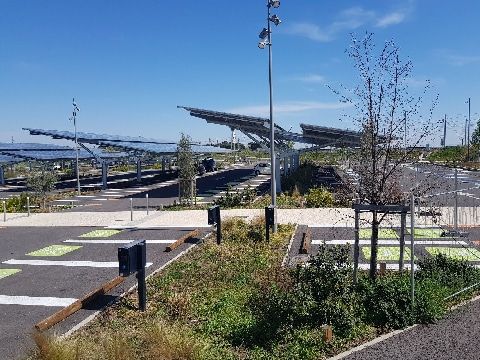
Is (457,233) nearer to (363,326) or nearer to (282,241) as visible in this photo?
(282,241)

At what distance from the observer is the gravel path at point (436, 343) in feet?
18.9

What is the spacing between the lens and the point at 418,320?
6.80 meters

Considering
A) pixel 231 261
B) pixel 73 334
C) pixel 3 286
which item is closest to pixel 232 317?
pixel 73 334

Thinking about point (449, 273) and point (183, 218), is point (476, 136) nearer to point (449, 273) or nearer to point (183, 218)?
point (183, 218)

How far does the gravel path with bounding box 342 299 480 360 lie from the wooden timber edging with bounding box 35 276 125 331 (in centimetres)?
476

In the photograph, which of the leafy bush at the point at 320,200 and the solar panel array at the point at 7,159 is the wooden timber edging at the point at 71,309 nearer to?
the leafy bush at the point at 320,200

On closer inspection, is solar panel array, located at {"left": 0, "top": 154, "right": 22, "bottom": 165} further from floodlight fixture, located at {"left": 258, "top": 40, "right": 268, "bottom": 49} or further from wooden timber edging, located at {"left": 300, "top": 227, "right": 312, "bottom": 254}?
wooden timber edging, located at {"left": 300, "top": 227, "right": 312, "bottom": 254}

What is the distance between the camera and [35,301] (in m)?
8.99

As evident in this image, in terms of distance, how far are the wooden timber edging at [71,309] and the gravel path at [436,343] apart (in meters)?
4.76

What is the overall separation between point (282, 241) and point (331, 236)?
1851 millimetres

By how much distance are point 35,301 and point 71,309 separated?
155cm

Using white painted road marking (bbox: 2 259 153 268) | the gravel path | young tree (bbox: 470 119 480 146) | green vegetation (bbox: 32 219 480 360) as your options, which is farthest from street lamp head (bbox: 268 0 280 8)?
young tree (bbox: 470 119 480 146)

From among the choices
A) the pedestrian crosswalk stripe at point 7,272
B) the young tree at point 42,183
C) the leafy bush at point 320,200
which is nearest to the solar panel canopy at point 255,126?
the leafy bush at point 320,200

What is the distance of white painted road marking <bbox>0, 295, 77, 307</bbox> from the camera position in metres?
8.83
